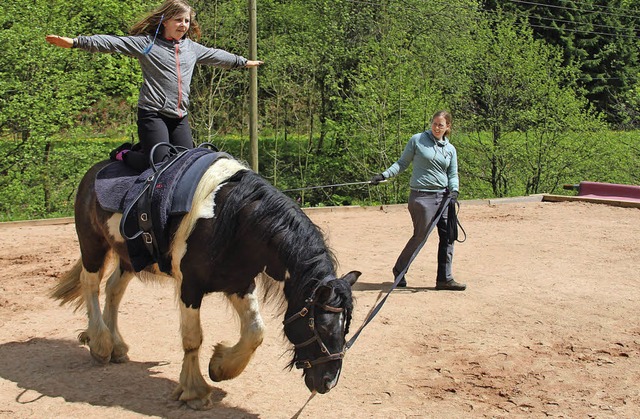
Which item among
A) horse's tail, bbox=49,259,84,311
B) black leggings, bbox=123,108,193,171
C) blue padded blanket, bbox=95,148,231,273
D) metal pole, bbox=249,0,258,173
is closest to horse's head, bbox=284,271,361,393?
blue padded blanket, bbox=95,148,231,273

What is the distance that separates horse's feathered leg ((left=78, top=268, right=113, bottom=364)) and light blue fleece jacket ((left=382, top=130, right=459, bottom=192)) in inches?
127

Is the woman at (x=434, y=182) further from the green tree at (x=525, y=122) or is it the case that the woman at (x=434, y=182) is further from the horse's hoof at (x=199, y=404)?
the green tree at (x=525, y=122)

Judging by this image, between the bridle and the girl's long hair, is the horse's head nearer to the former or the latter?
the bridle

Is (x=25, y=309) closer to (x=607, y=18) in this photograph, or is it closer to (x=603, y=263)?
(x=603, y=263)

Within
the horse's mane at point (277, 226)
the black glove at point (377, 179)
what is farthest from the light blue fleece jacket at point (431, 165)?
the horse's mane at point (277, 226)

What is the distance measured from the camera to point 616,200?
1374 cm

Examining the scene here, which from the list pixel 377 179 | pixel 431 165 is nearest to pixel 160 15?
pixel 377 179

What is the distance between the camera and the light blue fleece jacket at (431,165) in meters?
7.37

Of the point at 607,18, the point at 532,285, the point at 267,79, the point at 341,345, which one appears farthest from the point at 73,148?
the point at 607,18

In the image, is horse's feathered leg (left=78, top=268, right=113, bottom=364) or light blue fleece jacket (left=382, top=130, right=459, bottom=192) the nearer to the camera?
horse's feathered leg (left=78, top=268, right=113, bottom=364)

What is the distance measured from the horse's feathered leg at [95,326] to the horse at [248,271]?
1.71 feet

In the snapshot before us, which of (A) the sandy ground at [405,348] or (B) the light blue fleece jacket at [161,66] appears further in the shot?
(B) the light blue fleece jacket at [161,66]

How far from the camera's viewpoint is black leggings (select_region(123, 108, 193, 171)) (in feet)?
16.1

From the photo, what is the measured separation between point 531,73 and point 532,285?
13956mm
